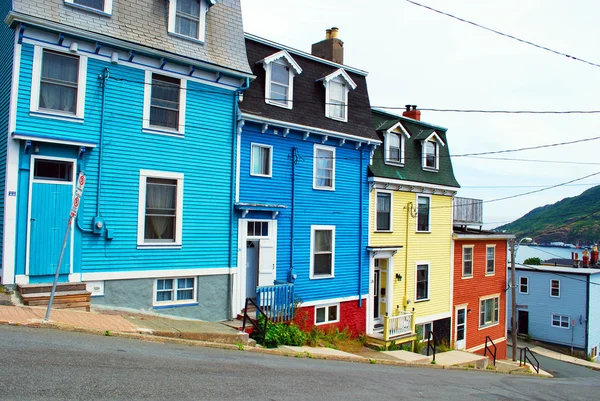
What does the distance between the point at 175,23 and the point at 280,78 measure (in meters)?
4.28

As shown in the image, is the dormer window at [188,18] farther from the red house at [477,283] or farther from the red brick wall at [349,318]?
the red house at [477,283]

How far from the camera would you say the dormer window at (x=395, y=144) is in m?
21.8

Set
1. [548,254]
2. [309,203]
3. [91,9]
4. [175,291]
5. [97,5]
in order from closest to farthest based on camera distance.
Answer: [91,9] → [97,5] → [175,291] → [309,203] → [548,254]

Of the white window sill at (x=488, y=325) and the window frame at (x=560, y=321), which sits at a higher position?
the white window sill at (x=488, y=325)

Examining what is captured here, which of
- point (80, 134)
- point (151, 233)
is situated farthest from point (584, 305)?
point (80, 134)

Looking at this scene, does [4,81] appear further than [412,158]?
No

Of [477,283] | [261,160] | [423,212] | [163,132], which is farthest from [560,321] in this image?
[163,132]

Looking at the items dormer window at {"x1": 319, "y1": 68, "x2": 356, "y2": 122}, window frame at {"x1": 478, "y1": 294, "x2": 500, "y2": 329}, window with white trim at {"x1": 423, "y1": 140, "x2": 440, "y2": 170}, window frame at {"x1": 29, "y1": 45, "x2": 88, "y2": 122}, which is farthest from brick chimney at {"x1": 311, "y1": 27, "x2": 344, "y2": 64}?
window frame at {"x1": 478, "y1": 294, "x2": 500, "y2": 329}

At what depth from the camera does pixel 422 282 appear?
23.4 meters

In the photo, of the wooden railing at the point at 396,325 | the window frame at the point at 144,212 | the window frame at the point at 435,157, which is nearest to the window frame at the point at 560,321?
the window frame at the point at 435,157

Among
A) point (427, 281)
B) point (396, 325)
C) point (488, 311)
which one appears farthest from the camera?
point (488, 311)

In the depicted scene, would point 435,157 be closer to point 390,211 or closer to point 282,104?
point 390,211

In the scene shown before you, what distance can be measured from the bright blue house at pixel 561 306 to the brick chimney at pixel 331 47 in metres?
27.3

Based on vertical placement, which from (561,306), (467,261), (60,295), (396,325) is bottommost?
(561,306)
